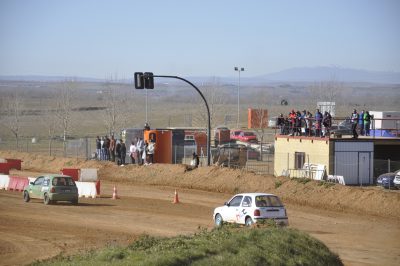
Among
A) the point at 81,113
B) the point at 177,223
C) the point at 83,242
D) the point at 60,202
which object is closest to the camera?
the point at 83,242

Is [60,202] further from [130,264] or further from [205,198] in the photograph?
[130,264]

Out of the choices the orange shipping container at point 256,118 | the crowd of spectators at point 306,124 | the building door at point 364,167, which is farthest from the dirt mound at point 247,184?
the orange shipping container at point 256,118

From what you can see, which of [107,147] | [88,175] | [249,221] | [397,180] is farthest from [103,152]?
[249,221]

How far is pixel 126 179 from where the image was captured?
167ft

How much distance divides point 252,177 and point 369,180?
735 cm

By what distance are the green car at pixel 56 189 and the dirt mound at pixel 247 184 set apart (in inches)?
405

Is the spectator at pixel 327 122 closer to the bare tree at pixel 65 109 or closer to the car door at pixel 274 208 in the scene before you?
the car door at pixel 274 208

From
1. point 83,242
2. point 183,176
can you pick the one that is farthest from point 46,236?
point 183,176

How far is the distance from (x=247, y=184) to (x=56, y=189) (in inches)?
452

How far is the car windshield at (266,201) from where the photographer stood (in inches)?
1077

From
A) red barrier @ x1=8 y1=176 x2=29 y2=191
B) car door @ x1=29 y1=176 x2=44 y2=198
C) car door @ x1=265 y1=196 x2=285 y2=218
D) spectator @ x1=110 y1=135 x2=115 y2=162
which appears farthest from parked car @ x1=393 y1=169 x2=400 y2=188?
spectator @ x1=110 y1=135 x2=115 y2=162

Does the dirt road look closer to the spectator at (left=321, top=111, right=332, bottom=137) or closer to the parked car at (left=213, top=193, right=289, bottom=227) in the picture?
the parked car at (left=213, top=193, right=289, bottom=227)

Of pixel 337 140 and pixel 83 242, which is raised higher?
pixel 337 140

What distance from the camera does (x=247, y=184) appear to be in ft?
140
